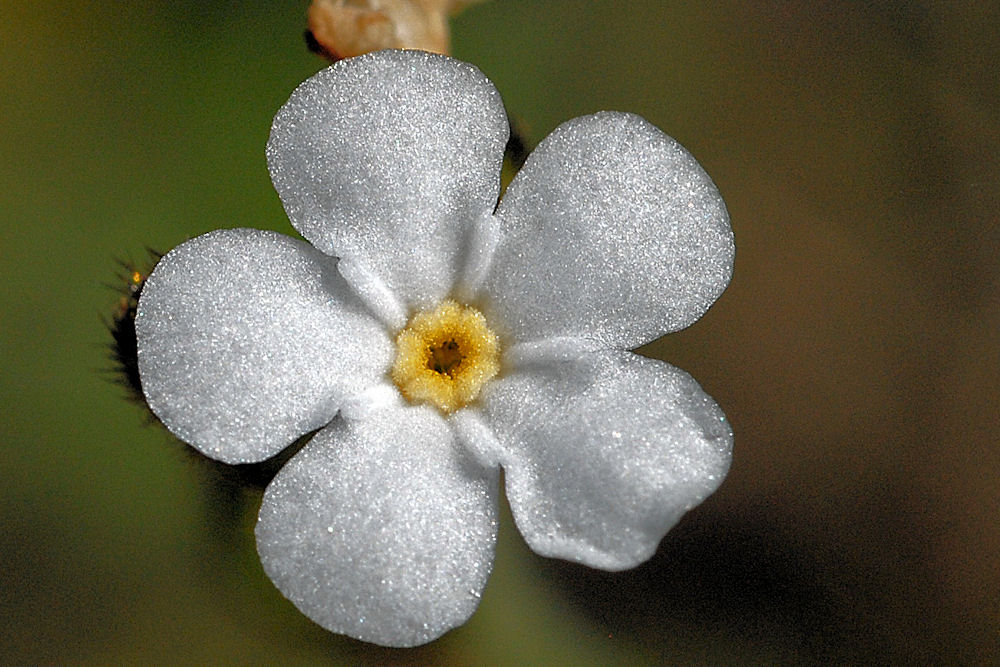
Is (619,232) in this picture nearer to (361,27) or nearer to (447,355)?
(447,355)

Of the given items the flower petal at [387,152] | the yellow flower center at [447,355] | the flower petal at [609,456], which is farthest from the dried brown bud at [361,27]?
the flower petal at [609,456]

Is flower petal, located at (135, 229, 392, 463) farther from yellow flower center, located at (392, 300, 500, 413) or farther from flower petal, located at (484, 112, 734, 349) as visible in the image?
flower petal, located at (484, 112, 734, 349)

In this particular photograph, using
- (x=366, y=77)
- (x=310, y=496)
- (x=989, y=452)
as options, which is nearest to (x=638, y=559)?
(x=310, y=496)

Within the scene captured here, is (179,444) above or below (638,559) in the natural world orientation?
below

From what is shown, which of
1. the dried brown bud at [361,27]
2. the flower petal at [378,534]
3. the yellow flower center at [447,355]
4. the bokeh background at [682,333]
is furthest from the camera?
the bokeh background at [682,333]

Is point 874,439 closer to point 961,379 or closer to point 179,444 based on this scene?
point 961,379

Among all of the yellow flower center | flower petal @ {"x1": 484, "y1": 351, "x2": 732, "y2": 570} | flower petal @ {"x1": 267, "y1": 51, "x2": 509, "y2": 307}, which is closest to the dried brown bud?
flower petal @ {"x1": 267, "y1": 51, "x2": 509, "y2": 307}

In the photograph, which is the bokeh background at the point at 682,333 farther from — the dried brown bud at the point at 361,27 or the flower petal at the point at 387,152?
the flower petal at the point at 387,152
